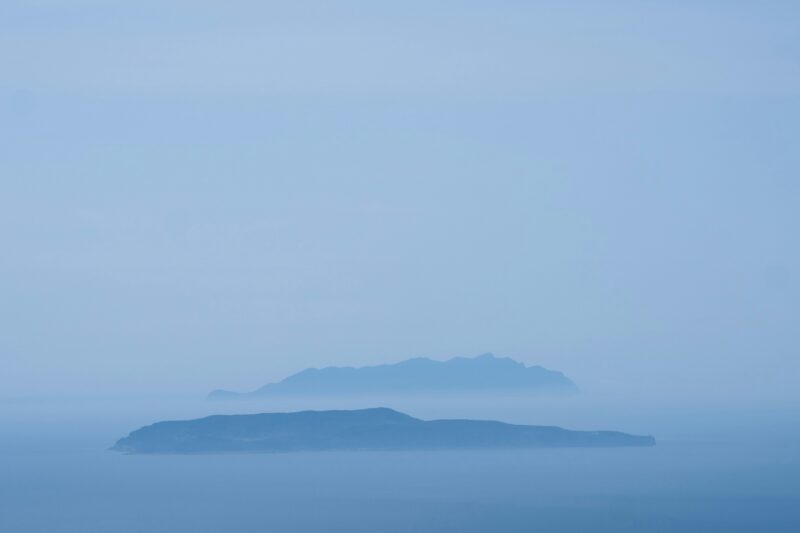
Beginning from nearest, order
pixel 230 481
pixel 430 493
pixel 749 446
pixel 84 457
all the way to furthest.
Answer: pixel 430 493, pixel 230 481, pixel 84 457, pixel 749 446

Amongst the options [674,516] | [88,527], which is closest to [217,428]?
[88,527]

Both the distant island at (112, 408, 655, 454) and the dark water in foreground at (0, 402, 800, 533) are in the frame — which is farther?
the distant island at (112, 408, 655, 454)

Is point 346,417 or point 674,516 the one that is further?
point 346,417

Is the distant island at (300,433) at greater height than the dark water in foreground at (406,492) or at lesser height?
greater

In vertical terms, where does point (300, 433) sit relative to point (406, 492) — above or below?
above

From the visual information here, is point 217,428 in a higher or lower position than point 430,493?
higher

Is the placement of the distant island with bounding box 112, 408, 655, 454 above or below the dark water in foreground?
above

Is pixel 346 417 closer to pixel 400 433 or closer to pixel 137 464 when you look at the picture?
pixel 400 433

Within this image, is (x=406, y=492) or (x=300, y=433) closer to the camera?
(x=406, y=492)
